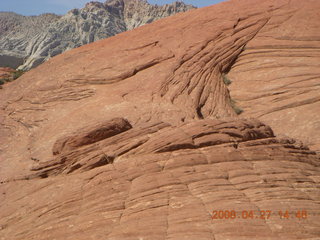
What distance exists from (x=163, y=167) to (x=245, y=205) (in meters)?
2.01

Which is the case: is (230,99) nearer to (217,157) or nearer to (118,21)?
(217,157)

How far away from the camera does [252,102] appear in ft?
51.4

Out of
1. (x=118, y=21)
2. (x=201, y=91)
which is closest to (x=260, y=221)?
(x=201, y=91)

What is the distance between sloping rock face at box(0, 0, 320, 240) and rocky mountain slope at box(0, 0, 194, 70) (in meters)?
51.5

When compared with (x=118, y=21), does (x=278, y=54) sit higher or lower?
lower

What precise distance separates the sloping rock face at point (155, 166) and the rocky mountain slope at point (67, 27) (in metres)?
51.5

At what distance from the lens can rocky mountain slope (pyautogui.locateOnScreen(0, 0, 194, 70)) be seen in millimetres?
70000
